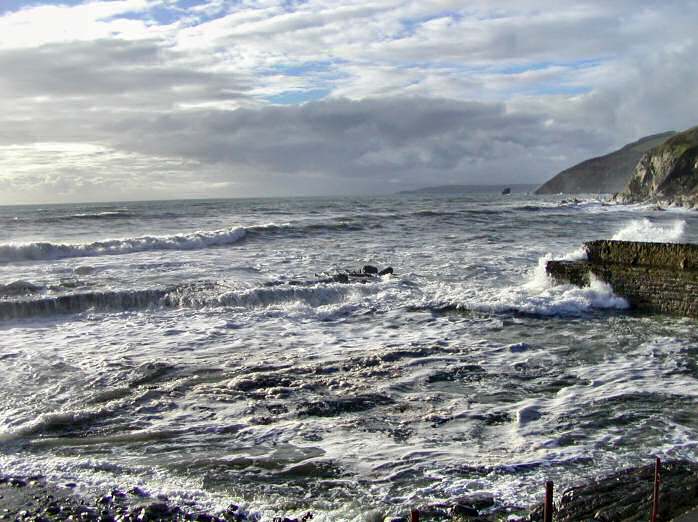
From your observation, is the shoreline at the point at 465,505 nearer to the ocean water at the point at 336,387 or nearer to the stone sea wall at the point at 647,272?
the ocean water at the point at 336,387

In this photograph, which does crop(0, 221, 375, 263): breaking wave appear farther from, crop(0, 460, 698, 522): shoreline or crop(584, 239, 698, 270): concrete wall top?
crop(0, 460, 698, 522): shoreline

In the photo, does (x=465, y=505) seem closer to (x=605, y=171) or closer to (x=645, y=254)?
(x=645, y=254)

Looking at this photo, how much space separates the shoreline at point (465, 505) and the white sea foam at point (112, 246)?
81.3 ft

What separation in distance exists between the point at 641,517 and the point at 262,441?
404 cm

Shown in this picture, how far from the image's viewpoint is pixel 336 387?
369 inches

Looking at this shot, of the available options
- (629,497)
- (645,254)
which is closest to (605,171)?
(645,254)

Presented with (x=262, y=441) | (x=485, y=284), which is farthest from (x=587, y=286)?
(x=262, y=441)

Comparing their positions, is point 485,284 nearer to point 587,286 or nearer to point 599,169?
point 587,286

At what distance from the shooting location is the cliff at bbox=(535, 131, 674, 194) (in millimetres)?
176000

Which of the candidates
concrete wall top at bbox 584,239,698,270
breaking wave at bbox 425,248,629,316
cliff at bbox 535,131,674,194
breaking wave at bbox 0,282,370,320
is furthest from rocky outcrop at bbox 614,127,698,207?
cliff at bbox 535,131,674,194

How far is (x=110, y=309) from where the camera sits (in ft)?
54.4

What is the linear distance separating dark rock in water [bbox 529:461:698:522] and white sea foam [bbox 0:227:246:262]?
1068 inches

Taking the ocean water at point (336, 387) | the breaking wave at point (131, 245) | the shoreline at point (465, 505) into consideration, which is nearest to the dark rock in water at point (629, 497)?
the shoreline at point (465, 505)

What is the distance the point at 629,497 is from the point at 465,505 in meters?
1.42
